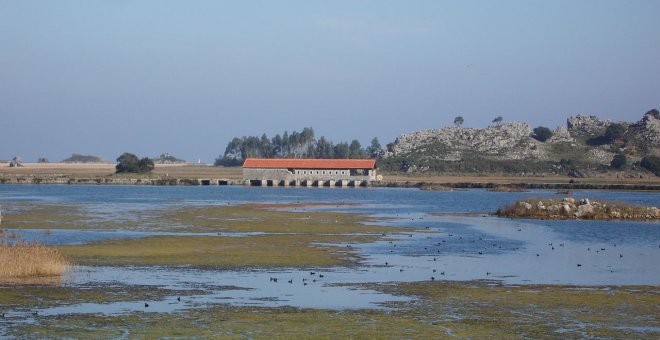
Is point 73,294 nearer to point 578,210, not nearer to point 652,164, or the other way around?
point 578,210

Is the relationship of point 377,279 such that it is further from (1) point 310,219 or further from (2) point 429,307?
(1) point 310,219

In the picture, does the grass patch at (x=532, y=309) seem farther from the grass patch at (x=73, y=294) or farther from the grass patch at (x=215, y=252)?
the grass patch at (x=215, y=252)

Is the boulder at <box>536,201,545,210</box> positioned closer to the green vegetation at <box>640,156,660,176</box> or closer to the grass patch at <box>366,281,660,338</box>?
the grass patch at <box>366,281,660,338</box>

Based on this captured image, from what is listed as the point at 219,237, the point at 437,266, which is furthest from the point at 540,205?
the point at 437,266

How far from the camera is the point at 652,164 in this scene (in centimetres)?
18400

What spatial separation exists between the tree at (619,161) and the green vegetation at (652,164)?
4.53 m

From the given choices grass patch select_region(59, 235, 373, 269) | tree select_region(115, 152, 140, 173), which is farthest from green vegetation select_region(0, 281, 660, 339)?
tree select_region(115, 152, 140, 173)

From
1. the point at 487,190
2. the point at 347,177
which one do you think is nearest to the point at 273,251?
the point at 487,190

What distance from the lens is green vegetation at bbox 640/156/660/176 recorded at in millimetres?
183125

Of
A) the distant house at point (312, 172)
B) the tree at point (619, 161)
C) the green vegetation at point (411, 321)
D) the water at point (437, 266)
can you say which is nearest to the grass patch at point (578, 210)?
the water at point (437, 266)

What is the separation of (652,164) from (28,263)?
6690 inches

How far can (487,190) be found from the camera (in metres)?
138

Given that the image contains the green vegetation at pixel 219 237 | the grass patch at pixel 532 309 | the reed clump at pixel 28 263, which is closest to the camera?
the grass patch at pixel 532 309

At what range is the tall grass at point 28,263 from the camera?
102 ft
